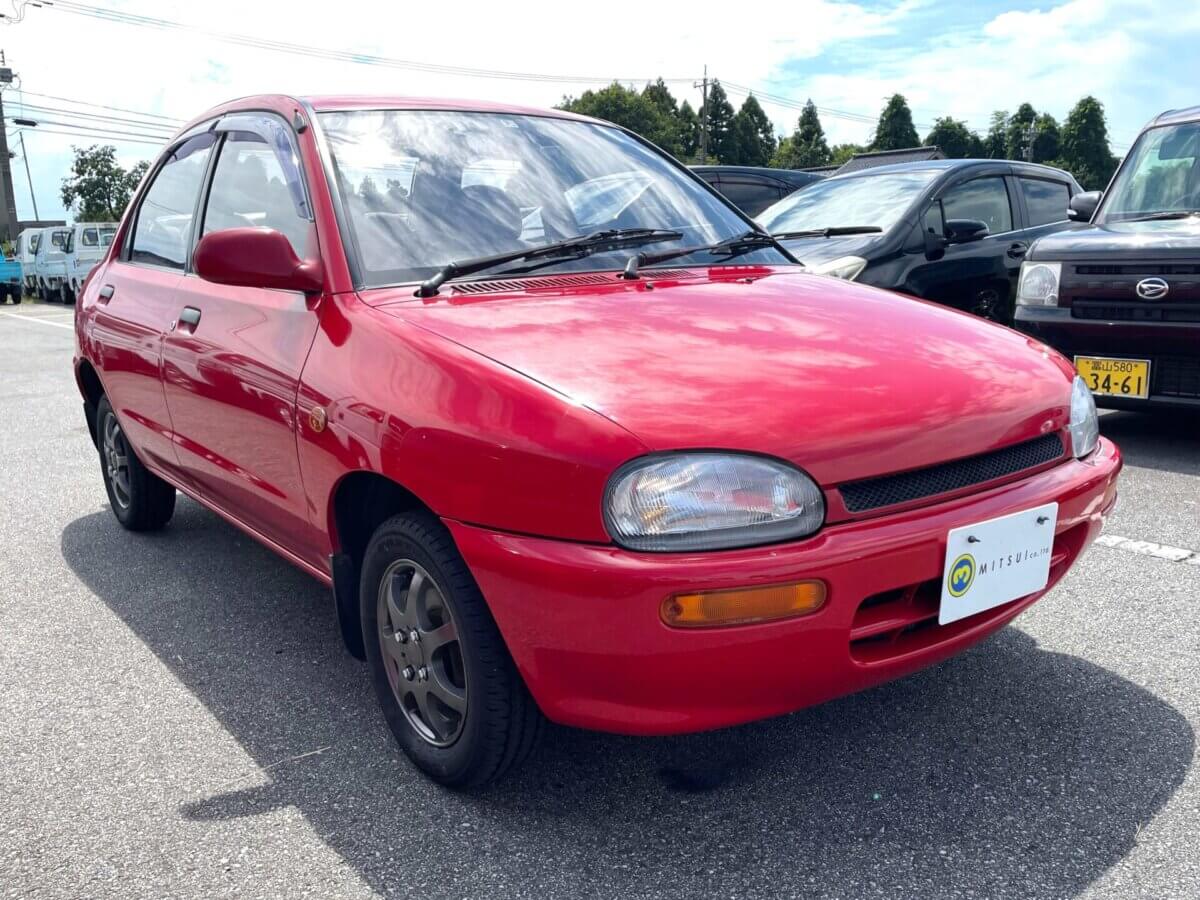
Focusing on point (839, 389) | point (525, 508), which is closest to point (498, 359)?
point (525, 508)

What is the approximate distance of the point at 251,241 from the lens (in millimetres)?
2533

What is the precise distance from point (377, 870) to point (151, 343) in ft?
6.85

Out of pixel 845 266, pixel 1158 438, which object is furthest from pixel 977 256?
pixel 1158 438

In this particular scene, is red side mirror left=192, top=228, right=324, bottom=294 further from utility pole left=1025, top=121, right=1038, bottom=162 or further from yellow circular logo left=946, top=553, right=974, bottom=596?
utility pole left=1025, top=121, right=1038, bottom=162

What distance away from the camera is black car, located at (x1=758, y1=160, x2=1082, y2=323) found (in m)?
6.35

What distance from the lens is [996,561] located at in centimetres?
212

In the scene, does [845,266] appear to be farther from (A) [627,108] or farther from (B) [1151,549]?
(A) [627,108]

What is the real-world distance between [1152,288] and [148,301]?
4222 millimetres

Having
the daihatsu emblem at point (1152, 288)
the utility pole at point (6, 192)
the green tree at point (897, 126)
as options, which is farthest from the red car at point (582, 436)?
the green tree at point (897, 126)

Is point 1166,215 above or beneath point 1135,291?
above

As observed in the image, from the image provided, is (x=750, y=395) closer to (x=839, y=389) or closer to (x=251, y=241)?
(x=839, y=389)

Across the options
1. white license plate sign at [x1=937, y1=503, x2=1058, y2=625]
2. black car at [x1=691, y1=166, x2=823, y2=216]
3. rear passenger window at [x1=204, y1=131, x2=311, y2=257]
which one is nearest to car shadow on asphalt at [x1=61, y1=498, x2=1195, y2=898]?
white license plate sign at [x1=937, y1=503, x2=1058, y2=625]

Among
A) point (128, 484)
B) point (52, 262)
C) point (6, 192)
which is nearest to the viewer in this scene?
point (128, 484)

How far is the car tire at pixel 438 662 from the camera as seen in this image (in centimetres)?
210
